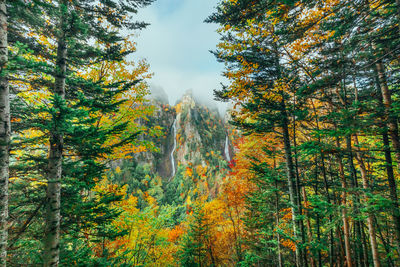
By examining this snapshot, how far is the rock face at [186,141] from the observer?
76131mm

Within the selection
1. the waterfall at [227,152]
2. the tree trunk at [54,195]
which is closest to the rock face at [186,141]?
the waterfall at [227,152]

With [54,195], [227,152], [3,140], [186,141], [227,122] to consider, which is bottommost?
[54,195]

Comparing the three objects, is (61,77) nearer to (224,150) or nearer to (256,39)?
(256,39)

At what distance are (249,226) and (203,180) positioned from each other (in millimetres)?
51911

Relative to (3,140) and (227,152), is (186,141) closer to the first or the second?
(227,152)

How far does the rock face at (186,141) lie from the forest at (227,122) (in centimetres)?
6263

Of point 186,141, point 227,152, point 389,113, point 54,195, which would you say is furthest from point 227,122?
point 227,152

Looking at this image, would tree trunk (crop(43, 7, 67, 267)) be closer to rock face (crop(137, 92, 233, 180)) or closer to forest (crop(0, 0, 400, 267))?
forest (crop(0, 0, 400, 267))

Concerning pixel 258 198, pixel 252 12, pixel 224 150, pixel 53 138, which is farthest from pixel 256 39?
pixel 224 150

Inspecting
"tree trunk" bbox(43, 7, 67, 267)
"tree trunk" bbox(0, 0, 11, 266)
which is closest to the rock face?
"tree trunk" bbox(43, 7, 67, 267)

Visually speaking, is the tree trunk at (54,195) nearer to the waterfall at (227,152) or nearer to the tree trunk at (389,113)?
the tree trunk at (389,113)

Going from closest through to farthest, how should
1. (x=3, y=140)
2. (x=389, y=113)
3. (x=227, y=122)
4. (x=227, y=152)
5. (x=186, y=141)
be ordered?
(x=3, y=140), (x=389, y=113), (x=227, y=122), (x=186, y=141), (x=227, y=152)

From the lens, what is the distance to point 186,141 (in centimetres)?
8131

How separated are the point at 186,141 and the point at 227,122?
75.1m
